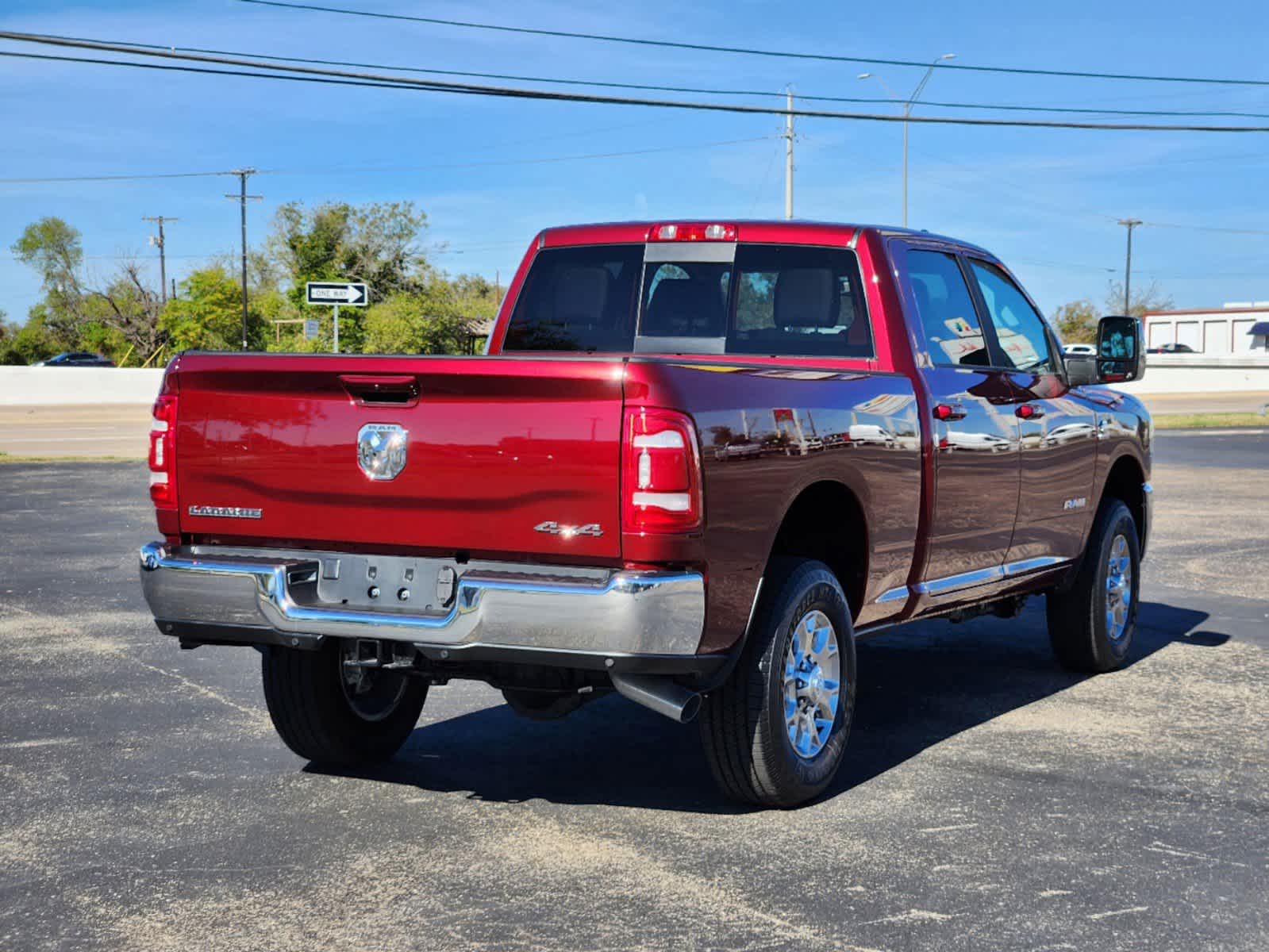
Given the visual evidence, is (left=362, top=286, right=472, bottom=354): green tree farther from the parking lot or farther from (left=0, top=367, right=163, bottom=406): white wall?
the parking lot

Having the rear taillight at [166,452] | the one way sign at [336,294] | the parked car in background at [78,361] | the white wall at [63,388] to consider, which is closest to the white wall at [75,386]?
the white wall at [63,388]

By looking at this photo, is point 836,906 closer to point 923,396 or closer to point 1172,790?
point 1172,790

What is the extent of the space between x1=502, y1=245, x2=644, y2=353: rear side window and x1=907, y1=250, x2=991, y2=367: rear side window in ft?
4.05

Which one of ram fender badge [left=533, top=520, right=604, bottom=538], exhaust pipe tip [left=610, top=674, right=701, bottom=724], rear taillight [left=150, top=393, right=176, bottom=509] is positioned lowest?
exhaust pipe tip [left=610, top=674, right=701, bottom=724]

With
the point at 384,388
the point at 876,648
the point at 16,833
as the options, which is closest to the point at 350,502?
the point at 384,388

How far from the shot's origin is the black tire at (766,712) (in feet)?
17.1

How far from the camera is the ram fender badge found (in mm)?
4676

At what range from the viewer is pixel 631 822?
536 centimetres

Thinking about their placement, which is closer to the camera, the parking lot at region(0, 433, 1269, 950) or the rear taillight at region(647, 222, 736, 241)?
the parking lot at region(0, 433, 1269, 950)

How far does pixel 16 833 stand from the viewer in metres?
5.20

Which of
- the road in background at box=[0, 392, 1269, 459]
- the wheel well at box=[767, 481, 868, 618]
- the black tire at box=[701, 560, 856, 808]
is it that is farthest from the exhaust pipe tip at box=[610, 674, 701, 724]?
the road in background at box=[0, 392, 1269, 459]

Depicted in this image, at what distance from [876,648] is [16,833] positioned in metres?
5.03

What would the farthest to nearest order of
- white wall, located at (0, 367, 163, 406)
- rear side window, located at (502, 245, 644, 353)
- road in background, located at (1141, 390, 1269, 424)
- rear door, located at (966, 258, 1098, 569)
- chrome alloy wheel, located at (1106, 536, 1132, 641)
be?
white wall, located at (0, 367, 163, 406) → road in background, located at (1141, 390, 1269, 424) → chrome alloy wheel, located at (1106, 536, 1132, 641) → rear door, located at (966, 258, 1098, 569) → rear side window, located at (502, 245, 644, 353)

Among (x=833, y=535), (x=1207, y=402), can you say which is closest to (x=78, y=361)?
(x=1207, y=402)
